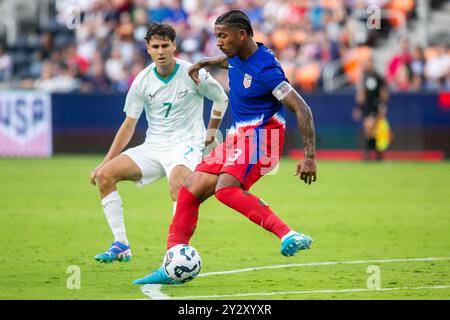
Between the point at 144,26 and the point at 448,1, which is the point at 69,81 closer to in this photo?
the point at 144,26

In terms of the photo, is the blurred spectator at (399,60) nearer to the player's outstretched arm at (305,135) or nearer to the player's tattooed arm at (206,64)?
the player's tattooed arm at (206,64)

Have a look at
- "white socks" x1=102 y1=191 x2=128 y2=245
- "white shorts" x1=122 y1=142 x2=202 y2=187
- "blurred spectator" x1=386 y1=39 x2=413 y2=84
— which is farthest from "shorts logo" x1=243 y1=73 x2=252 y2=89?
"blurred spectator" x1=386 y1=39 x2=413 y2=84

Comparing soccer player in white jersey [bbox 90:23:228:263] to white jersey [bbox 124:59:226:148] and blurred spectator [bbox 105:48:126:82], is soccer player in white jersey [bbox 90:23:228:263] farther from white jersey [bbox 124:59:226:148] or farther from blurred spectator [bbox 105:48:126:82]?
blurred spectator [bbox 105:48:126:82]

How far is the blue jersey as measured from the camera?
8656 millimetres

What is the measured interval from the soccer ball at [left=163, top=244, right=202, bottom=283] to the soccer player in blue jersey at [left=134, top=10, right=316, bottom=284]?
0.09 metres

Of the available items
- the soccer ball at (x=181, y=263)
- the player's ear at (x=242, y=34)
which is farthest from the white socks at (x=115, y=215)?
the player's ear at (x=242, y=34)

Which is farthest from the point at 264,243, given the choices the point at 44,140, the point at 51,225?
the point at 44,140

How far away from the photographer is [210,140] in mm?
10438

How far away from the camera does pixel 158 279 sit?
8.91 m

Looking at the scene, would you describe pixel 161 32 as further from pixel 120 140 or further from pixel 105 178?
pixel 105 178

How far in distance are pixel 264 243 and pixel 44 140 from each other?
1359 cm

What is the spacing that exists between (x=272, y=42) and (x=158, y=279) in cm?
1708

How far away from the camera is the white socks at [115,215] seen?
10320mm

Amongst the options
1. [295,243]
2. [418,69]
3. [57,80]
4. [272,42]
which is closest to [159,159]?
[295,243]
